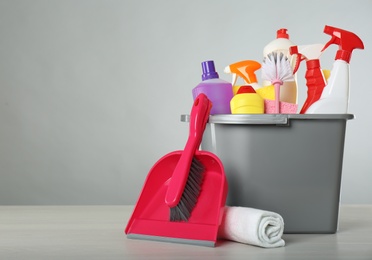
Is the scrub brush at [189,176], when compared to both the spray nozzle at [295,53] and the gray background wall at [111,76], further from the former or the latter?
the gray background wall at [111,76]

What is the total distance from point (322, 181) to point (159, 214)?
0.82 ft

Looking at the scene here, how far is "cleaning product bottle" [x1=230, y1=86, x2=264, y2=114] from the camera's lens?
871mm

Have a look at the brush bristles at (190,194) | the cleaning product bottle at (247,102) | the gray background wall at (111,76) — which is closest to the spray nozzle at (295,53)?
the cleaning product bottle at (247,102)

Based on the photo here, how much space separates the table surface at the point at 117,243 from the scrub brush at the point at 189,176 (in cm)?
6

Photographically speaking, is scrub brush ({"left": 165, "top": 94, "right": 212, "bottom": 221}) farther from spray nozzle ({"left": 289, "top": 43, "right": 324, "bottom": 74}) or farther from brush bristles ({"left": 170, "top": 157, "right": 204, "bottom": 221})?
spray nozzle ({"left": 289, "top": 43, "right": 324, "bottom": 74})

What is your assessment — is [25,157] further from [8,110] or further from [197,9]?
[197,9]

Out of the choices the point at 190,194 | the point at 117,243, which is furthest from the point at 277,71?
the point at 117,243

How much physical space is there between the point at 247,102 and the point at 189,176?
0.14m

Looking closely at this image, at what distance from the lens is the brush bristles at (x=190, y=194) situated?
83cm

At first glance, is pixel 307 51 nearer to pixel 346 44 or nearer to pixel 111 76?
pixel 346 44

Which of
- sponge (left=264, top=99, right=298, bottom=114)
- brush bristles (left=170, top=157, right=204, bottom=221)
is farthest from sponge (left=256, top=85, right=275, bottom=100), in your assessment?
brush bristles (left=170, top=157, right=204, bottom=221)

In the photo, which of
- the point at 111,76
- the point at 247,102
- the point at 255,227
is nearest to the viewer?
the point at 255,227

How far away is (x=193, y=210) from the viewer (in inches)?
33.0

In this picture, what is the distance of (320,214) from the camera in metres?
0.89
